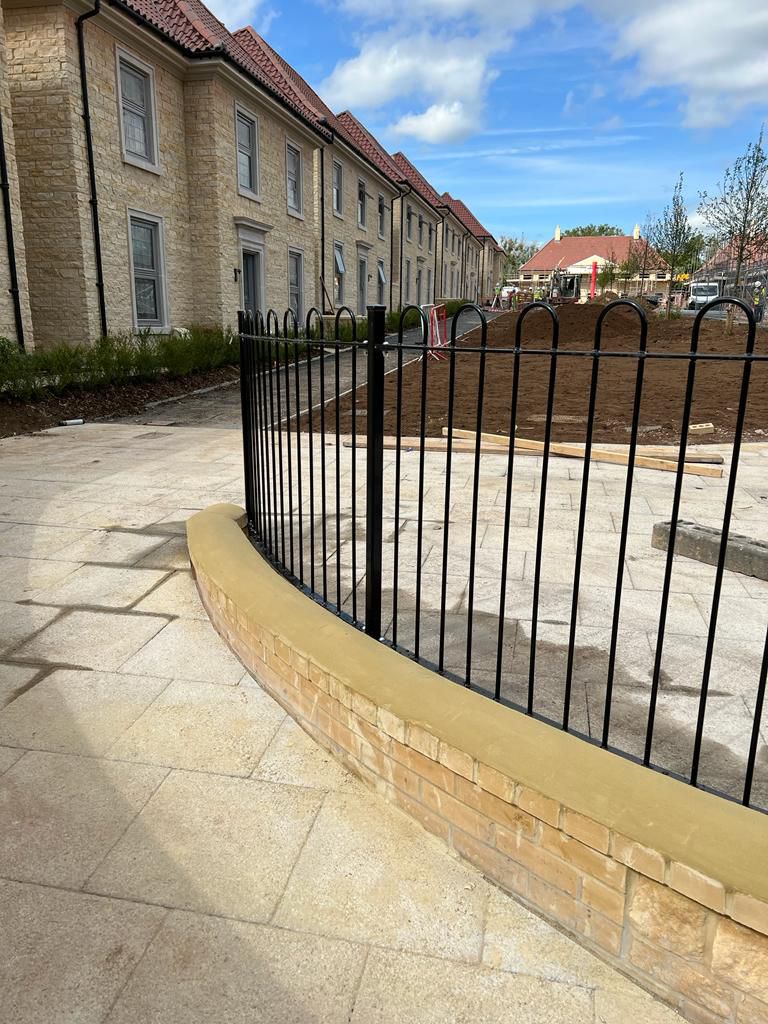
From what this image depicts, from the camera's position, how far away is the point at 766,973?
1644 millimetres

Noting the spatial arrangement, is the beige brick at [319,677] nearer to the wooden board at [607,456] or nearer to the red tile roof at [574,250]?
the wooden board at [607,456]

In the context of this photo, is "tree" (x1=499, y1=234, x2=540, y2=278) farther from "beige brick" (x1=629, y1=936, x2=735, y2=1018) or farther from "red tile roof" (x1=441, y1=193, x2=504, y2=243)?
"beige brick" (x1=629, y1=936, x2=735, y2=1018)

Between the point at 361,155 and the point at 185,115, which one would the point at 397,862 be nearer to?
the point at 185,115

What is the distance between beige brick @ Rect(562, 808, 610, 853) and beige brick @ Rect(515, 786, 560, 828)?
0.09 feet

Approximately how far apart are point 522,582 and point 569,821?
270 centimetres

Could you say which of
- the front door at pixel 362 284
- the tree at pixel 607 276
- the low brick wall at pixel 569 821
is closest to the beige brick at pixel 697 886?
the low brick wall at pixel 569 821

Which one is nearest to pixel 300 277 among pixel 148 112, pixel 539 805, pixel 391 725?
pixel 148 112

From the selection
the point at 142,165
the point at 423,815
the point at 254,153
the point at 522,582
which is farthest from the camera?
the point at 254,153

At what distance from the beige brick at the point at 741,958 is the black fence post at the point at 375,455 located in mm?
1820

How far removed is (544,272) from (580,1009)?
11024 cm

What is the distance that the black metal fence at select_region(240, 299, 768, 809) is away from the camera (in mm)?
2268

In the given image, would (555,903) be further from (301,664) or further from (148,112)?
(148,112)

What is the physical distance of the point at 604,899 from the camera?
1.90 metres

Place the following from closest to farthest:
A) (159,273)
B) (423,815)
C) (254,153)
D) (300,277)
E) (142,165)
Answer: (423,815), (142,165), (159,273), (254,153), (300,277)
